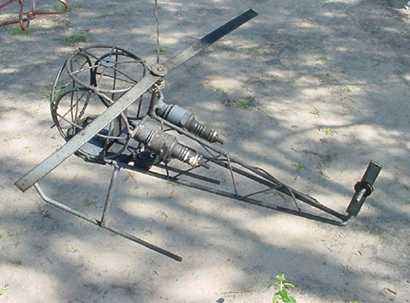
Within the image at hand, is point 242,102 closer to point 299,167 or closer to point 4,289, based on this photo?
point 299,167

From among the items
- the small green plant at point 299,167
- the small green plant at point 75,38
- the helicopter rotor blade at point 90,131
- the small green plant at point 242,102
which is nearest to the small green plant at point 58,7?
the small green plant at point 75,38

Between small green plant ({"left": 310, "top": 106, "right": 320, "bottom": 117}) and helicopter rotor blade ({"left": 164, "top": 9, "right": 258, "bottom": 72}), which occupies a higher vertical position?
helicopter rotor blade ({"left": 164, "top": 9, "right": 258, "bottom": 72})

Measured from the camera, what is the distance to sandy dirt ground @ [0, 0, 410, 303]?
605 cm

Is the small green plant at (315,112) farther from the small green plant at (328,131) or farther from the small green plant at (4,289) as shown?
the small green plant at (4,289)

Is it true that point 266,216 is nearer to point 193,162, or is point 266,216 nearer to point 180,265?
point 180,265

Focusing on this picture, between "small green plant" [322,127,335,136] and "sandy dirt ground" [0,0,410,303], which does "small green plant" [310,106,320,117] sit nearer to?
"sandy dirt ground" [0,0,410,303]

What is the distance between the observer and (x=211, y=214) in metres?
6.91

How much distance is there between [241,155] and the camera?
7.96 meters

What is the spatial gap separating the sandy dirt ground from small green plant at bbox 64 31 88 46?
12cm

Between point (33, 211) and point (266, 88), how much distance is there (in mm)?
5162

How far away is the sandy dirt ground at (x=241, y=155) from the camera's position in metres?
6.05

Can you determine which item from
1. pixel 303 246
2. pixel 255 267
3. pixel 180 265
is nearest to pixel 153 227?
pixel 180 265

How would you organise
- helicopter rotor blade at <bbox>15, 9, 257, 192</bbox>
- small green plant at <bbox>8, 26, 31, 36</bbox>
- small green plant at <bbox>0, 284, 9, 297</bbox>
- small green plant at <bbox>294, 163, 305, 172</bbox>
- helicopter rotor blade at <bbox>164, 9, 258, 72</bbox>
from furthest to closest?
small green plant at <bbox>8, 26, 31, 36</bbox>, small green plant at <bbox>294, 163, 305, 172</bbox>, small green plant at <bbox>0, 284, 9, 297</bbox>, helicopter rotor blade at <bbox>164, 9, 258, 72</bbox>, helicopter rotor blade at <bbox>15, 9, 257, 192</bbox>

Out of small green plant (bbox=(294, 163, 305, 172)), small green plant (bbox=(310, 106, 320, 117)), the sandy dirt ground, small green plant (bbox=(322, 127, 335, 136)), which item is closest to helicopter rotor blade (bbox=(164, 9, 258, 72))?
the sandy dirt ground
